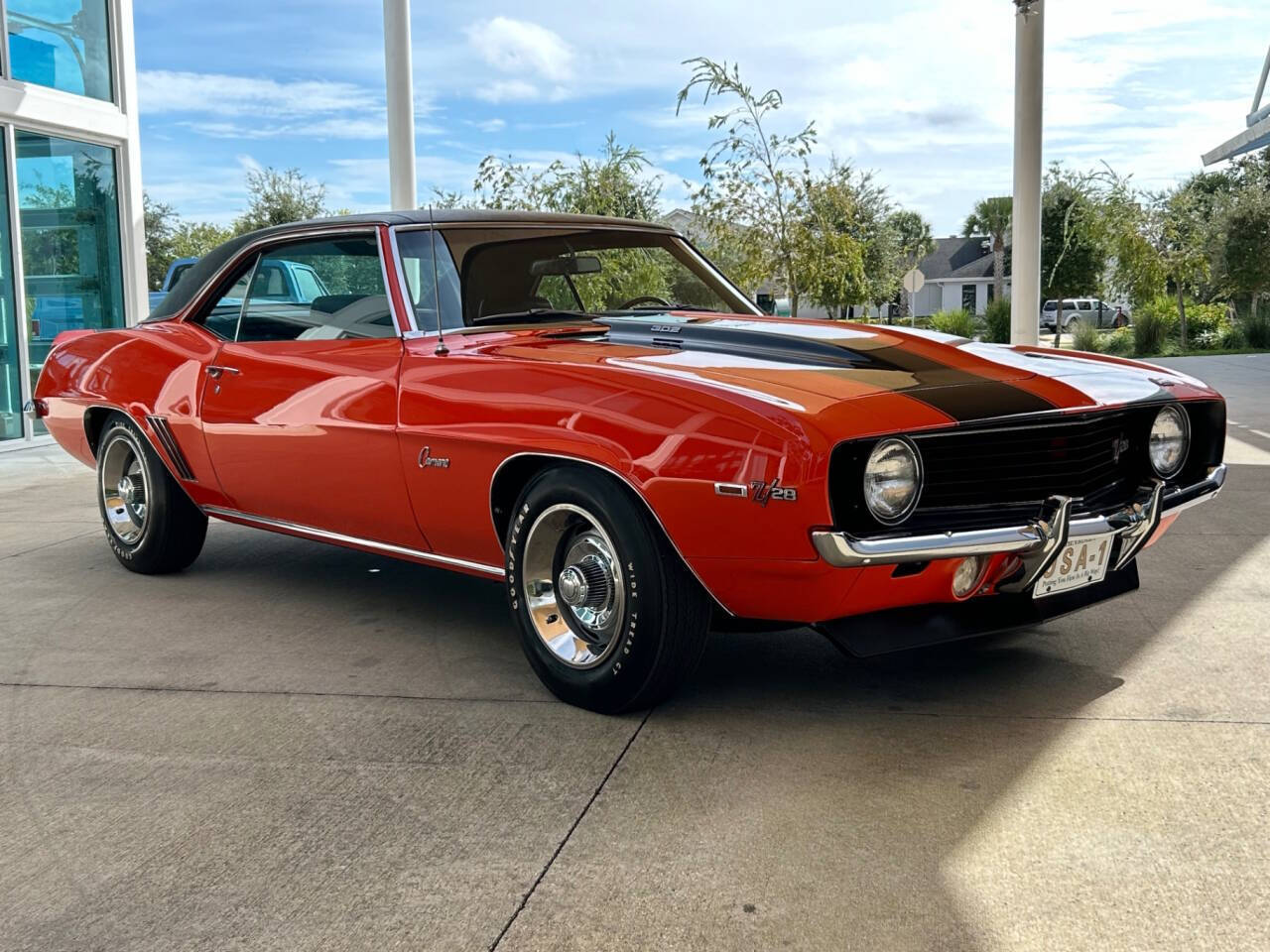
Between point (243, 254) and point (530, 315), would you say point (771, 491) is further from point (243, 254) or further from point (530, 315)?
point (243, 254)

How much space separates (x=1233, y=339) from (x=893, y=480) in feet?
94.3

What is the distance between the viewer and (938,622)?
11.2ft

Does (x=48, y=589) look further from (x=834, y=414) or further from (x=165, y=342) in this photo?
(x=834, y=414)

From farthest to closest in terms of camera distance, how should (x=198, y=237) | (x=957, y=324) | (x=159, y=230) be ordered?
(x=198, y=237)
(x=159, y=230)
(x=957, y=324)

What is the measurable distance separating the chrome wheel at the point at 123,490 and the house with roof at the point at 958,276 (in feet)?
237

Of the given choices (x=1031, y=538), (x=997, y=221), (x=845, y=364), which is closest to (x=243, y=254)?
(x=845, y=364)

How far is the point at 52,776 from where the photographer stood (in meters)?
3.21

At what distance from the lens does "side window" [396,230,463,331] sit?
424cm

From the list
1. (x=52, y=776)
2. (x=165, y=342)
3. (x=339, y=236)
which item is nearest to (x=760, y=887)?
(x=52, y=776)

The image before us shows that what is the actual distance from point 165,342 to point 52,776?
8.25 feet

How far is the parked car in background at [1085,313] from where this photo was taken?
46906 millimetres

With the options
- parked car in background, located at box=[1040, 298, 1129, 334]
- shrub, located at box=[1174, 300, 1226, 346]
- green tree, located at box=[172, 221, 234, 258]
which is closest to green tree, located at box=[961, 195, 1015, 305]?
parked car in background, located at box=[1040, 298, 1129, 334]

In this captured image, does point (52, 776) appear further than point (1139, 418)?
No

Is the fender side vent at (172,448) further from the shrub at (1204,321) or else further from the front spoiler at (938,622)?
the shrub at (1204,321)
